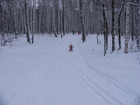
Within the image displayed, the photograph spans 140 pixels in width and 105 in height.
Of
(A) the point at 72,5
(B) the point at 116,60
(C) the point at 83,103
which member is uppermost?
(A) the point at 72,5

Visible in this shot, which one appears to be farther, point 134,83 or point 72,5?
point 72,5

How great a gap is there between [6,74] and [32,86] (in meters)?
2.30

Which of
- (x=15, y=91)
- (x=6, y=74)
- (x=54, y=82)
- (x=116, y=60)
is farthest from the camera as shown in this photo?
(x=116, y=60)

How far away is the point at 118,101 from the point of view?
169 inches

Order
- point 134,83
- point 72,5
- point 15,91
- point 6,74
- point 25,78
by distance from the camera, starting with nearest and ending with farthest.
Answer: point 15,91 → point 134,83 → point 25,78 → point 6,74 → point 72,5

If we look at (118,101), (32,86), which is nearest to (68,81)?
(32,86)

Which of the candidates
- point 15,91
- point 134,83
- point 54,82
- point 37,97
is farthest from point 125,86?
point 15,91

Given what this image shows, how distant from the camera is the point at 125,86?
541cm

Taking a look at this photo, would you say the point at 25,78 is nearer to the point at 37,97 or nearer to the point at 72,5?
the point at 37,97

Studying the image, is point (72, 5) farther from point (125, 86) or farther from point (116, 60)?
point (125, 86)

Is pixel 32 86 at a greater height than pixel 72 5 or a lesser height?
lesser

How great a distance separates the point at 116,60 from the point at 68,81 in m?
4.71

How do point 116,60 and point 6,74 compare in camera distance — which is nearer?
point 6,74

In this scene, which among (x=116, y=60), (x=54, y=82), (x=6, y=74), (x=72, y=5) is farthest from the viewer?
(x=72, y=5)
